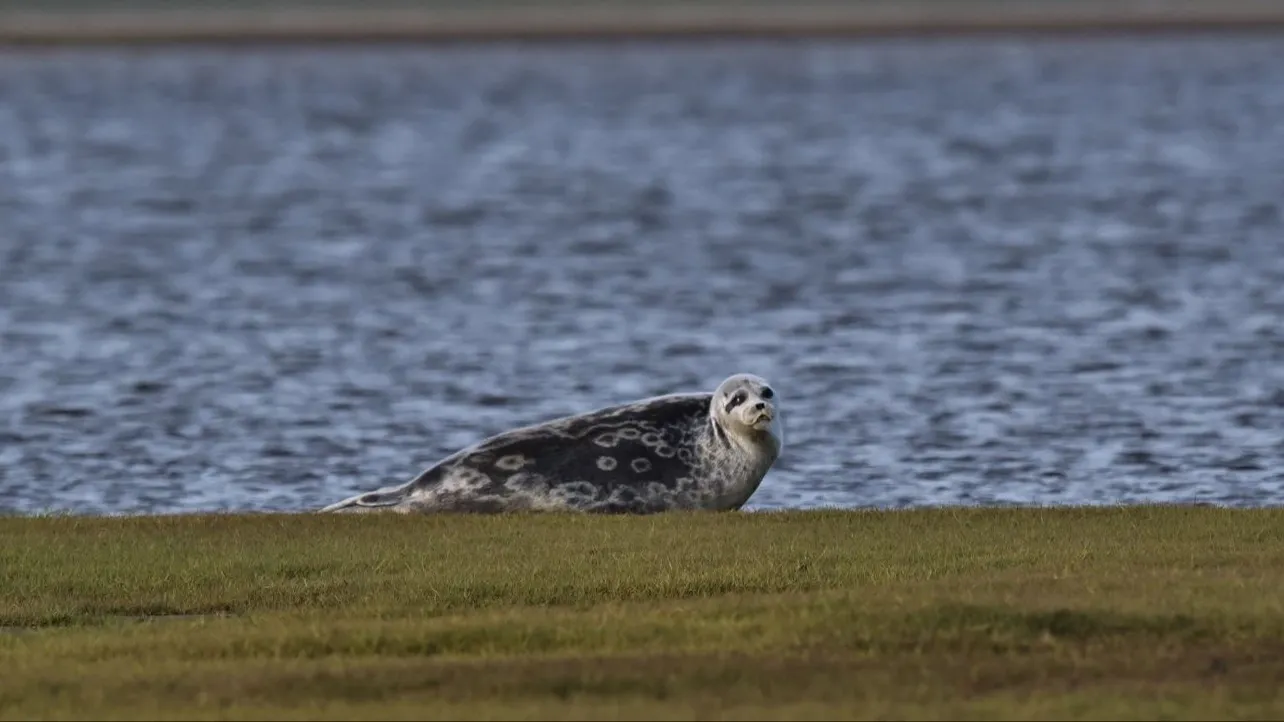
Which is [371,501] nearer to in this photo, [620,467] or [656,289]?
[620,467]

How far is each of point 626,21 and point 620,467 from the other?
7830 centimetres

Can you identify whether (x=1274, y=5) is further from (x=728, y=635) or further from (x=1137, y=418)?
(x=728, y=635)

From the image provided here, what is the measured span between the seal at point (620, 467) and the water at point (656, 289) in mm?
1122

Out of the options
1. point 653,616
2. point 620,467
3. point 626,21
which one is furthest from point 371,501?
point 626,21

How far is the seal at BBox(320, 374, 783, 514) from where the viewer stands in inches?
576

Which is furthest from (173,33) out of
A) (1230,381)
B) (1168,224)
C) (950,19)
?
(1230,381)

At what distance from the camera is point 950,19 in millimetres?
90875

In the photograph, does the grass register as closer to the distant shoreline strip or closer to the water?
the water

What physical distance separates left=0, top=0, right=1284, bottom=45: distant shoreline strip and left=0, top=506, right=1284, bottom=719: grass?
7676cm

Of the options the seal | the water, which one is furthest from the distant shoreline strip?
the seal

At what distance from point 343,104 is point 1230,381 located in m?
51.6

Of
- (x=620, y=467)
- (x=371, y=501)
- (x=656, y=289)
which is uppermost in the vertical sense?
(x=620, y=467)

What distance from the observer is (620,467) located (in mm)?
14742

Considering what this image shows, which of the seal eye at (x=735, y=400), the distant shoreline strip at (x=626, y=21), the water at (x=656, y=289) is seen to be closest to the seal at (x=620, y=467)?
the seal eye at (x=735, y=400)
